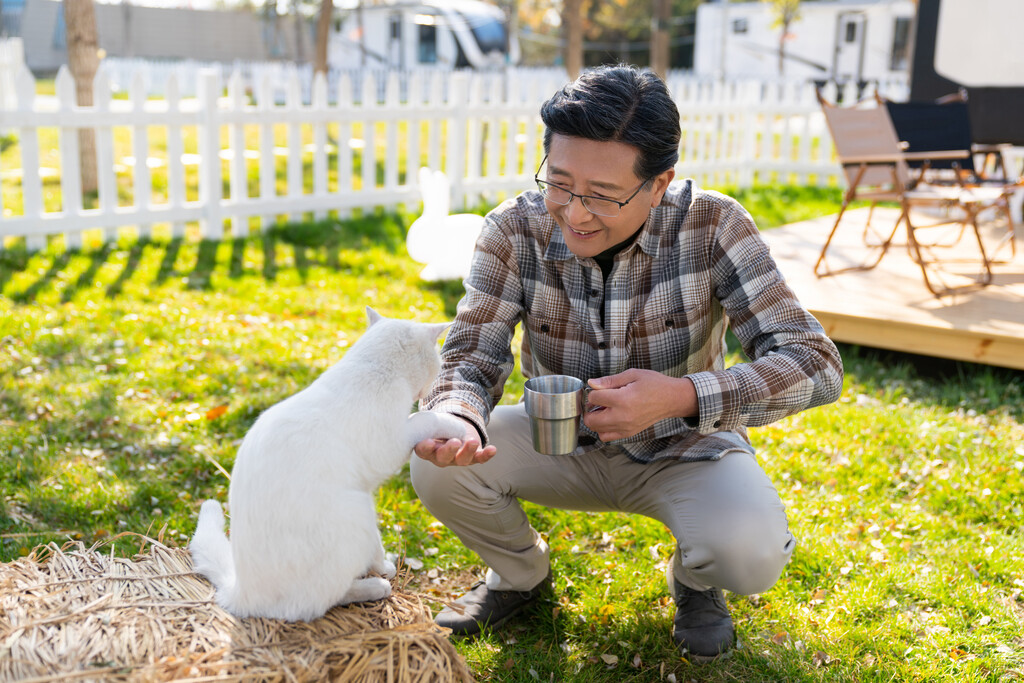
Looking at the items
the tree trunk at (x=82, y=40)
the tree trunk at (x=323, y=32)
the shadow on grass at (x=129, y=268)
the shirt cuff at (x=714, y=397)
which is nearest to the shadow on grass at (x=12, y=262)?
the shadow on grass at (x=129, y=268)

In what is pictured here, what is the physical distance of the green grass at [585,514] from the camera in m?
2.65

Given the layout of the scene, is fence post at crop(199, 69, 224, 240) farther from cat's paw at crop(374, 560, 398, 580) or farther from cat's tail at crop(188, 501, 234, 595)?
cat's paw at crop(374, 560, 398, 580)

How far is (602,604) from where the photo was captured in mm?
2836

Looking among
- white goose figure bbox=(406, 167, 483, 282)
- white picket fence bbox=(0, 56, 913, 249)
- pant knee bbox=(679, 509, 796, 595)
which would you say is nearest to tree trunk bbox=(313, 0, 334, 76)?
white picket fence bbox=(0, 56, 913, 249)

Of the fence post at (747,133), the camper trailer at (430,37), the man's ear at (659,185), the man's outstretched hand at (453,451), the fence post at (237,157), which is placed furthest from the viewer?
the camper trailer at (430,37)

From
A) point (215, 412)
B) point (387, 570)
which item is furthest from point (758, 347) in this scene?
point (215, 412)

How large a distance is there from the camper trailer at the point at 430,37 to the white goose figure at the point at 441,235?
1018 inches

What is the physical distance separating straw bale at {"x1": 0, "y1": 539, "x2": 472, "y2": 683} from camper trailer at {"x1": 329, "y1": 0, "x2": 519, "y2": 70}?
1185 inches

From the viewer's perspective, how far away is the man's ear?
2.36 metres

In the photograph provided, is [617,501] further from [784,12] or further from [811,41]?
[811,41]

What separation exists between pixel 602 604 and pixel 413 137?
6619 mm

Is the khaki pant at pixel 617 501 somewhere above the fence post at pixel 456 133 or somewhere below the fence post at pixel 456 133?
below

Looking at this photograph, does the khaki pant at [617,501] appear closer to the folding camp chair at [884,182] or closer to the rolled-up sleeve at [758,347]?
the rolled-up sleeve at [758,347]

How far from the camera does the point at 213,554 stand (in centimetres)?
229
